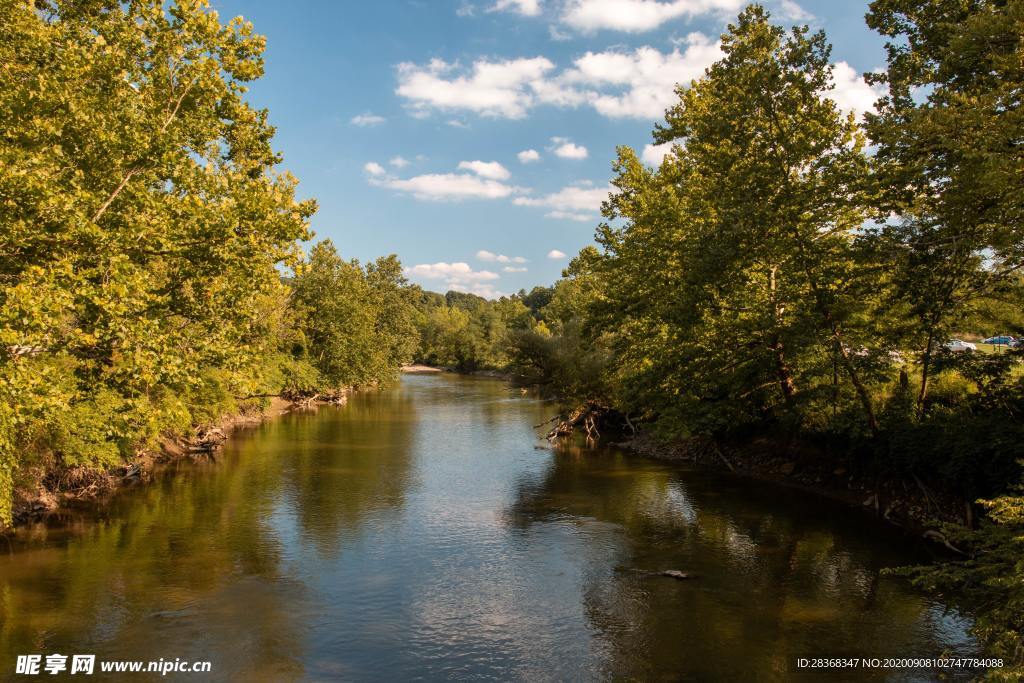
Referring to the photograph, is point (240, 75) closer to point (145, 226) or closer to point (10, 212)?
point (145, 226)

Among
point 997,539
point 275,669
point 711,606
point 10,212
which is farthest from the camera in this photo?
point 711,606

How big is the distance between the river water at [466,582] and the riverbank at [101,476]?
1.11m

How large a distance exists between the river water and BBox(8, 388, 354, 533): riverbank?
1109 millimetres

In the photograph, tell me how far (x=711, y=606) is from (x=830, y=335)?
1288 centimetres

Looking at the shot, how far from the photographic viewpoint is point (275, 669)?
1278 cm

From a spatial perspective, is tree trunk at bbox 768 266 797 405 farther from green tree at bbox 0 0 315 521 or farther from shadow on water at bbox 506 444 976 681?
green tree at bbox 0 0 315 521

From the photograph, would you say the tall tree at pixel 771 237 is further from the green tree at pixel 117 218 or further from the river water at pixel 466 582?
the green tree at pixel 117 218

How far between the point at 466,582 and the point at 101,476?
17.4 meters

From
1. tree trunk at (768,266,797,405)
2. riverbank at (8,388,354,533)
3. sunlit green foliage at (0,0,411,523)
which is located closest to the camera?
sunlit green foliage at (0,0,411,523)

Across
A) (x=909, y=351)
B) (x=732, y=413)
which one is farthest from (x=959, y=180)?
(x=732, y=413)

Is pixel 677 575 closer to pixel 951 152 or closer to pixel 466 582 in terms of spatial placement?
pixel 466 582

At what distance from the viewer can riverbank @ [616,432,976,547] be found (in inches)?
805

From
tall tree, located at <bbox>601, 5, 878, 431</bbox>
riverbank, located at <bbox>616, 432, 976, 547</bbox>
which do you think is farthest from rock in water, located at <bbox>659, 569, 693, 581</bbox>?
tall tree, located at <bbox>601, 5, 878, 431</bbox>

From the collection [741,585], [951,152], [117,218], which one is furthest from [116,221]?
[951,152]
